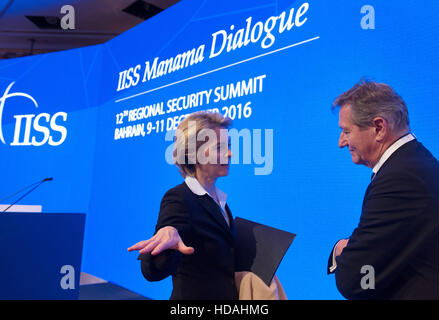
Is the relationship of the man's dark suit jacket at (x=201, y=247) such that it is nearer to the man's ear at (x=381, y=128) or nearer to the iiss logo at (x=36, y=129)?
the man's ear at (x=381, y=128)

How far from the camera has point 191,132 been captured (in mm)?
1162

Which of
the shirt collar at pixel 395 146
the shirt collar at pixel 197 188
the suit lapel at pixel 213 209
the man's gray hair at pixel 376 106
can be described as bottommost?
the suit lapel at pixel 213 209

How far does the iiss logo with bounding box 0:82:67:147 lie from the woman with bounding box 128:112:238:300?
400 centimetres

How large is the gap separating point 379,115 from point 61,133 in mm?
4449

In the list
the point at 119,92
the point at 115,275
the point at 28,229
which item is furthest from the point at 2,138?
the point at 28,229

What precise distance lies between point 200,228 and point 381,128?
0.61 m

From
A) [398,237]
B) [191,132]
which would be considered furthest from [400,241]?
[191,132]

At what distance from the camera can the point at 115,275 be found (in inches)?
153

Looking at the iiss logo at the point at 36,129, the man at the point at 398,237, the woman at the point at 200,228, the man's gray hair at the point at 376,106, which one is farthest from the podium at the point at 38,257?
the iiss logo at the point at 36,129

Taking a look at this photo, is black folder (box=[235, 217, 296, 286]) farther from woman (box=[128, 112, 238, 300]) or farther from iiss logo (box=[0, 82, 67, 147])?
iiss logo (box=[0, 82, 67, 147])

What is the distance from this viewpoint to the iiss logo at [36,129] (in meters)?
4.64

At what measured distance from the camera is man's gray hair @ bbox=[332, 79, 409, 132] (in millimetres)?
1021

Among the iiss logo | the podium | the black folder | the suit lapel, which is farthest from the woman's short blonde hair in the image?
the iiss logo

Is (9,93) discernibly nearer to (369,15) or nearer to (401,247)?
(369,15)
